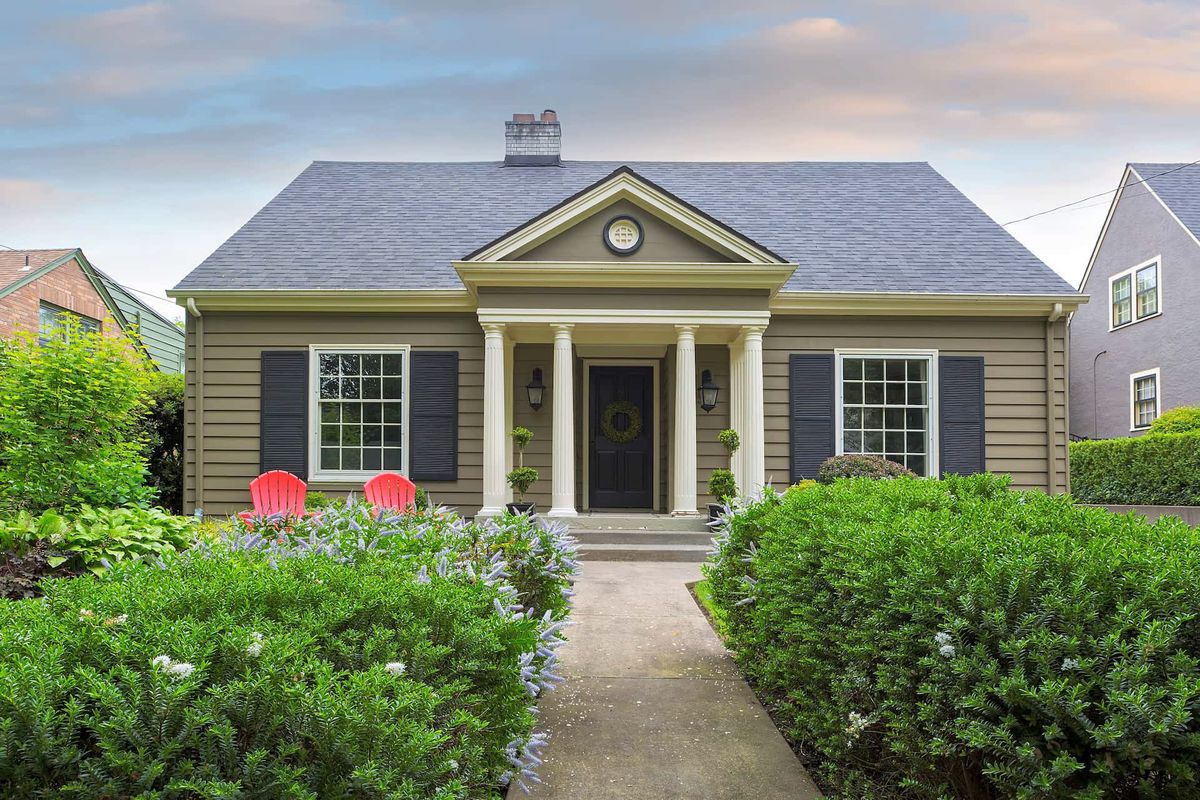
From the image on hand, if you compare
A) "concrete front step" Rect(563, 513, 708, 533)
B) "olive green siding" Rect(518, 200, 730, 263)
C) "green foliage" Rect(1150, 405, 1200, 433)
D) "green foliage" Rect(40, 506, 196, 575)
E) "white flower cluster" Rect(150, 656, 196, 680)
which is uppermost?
"olive green siding" Rect(518, 200, 730, 263)

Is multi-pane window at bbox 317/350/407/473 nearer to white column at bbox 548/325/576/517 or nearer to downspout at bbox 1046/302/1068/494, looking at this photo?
white column at bbox 548/325/576/517

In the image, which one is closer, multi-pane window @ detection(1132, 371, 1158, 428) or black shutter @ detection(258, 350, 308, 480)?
black shutter @ detection(258, 350, 308, 480)

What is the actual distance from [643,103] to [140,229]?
1946 cm

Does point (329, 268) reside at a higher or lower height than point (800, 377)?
higher

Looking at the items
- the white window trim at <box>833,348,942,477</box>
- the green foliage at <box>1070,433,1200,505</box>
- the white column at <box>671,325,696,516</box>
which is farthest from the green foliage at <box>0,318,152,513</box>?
the green foliage at <box>1070,433,1200,505</box>

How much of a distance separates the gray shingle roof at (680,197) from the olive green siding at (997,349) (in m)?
0.48

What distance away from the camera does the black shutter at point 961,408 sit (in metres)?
9.77

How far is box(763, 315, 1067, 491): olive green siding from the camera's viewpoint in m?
9.87

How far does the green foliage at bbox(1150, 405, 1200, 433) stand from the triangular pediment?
358 inches

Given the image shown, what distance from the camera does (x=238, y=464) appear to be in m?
9.73

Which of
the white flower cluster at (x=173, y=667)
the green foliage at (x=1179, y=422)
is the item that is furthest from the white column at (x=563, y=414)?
the green foliage at (x=1179, y=422)

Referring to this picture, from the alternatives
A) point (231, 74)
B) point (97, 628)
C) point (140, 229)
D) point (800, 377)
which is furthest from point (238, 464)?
point (140, 229)

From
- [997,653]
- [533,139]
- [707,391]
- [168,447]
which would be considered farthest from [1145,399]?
[168,447]

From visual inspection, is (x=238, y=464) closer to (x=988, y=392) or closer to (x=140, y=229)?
(x=988, y=392)
